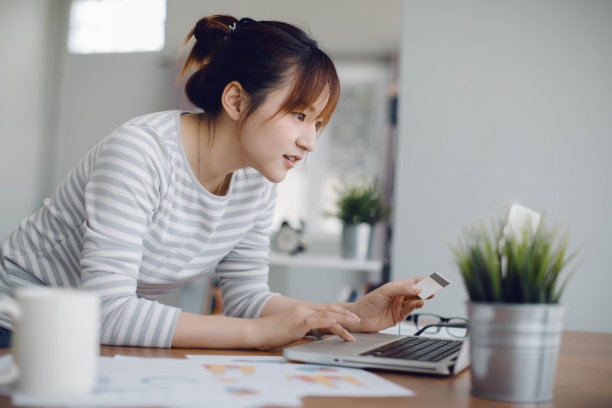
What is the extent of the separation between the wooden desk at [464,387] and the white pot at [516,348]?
0.02m

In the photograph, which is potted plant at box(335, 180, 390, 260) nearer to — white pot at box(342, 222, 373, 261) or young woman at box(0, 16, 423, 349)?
white pot at box(342, 222, 373, 261)

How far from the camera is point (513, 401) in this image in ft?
1.97

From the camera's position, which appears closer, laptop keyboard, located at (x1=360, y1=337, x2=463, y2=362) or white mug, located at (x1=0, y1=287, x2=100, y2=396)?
white mug, located at (x1=0, y1=287, x2=100, y2=396)

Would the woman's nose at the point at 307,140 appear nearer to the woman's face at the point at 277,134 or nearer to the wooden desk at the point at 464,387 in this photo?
the woman's face at the point at 277,134

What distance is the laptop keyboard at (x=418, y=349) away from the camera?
31.1 inches

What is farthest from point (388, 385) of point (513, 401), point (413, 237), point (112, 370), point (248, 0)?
point (248, 0)

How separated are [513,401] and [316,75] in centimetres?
75

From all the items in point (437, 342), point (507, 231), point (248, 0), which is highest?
point (248, 0)

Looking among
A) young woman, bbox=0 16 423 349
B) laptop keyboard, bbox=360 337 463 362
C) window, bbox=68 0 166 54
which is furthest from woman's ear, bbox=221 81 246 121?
window, bbox=68 0 166 54

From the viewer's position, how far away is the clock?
3379 mm

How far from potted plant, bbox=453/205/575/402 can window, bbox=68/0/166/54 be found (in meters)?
4.66

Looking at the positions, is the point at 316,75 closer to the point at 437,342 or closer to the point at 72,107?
the point at 437,342

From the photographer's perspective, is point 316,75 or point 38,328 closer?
point 38,328

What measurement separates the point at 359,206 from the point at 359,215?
53mm
